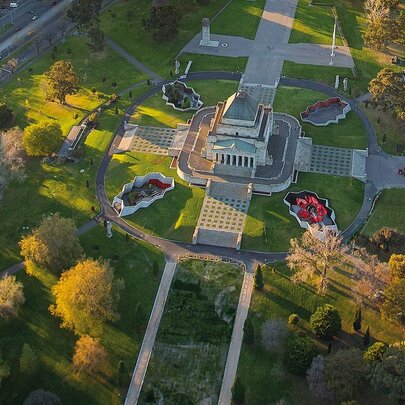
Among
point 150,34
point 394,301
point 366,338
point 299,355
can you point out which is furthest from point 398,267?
point 150,34

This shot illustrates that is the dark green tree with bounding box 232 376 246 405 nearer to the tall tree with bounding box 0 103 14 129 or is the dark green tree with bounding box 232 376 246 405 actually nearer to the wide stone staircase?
the wide stone staircase

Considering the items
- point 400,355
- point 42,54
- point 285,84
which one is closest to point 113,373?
point 400,355

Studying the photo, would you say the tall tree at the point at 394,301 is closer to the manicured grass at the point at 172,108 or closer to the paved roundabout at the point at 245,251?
the paved roundabout at the point at 245,251

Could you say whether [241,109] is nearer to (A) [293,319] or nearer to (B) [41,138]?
(B) [41,138]

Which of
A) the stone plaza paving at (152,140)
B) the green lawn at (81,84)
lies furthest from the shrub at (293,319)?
the green lawn at (81,84)

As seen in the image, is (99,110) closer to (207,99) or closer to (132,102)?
(132,102)

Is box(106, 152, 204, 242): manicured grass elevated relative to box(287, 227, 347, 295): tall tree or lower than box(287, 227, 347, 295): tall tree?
lower

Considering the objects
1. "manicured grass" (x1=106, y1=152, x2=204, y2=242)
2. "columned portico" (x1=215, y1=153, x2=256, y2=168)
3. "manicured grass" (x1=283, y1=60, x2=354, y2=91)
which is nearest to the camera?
"manicured grass" (x1=106, y1=152, x2=204, y2=242)

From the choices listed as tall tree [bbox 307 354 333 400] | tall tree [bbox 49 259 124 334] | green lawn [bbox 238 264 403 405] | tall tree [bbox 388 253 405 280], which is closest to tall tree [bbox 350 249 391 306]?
green lawn [bbox 238 264 403 405]
